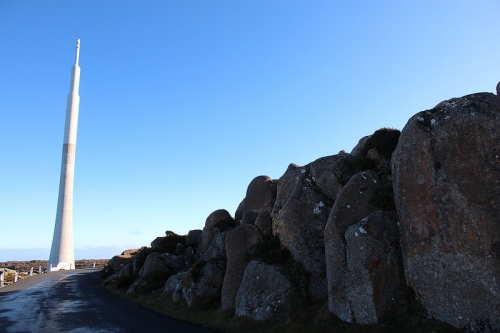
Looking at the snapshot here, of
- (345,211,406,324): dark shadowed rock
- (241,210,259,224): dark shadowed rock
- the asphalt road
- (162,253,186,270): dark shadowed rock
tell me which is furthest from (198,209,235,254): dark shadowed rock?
(345,211,406,324): dark shadowed rock

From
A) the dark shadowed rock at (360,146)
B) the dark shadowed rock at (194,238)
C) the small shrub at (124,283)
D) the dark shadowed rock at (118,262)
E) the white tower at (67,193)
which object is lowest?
the small shrub at (124,283)

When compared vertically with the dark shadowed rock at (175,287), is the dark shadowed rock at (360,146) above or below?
above

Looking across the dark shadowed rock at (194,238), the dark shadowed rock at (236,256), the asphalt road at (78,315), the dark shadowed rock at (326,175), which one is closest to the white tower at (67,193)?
the dark shadowed rock at (194,238)

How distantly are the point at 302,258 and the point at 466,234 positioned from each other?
30.5 feet

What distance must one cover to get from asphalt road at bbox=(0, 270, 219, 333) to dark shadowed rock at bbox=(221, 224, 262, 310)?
3.06 meters

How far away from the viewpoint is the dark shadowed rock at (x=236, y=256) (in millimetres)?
22272

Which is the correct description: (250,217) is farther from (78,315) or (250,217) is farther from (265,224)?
(78,315)

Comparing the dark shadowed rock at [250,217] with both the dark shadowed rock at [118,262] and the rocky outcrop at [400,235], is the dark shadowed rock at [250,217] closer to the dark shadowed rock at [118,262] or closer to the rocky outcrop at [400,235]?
the rocky outcrop at [400,235]

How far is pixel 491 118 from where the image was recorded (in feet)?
43.5

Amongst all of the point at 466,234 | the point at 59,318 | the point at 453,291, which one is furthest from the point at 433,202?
the point at 59,318

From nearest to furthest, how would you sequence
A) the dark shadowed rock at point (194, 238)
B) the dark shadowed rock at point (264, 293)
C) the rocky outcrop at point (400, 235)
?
the rocky outcrop at point (400, 235) → the dark shadowed rock at point (264, 293) → the dark shadowed rock at point (194, 238)

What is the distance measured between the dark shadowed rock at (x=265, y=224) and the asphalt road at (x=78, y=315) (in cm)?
780

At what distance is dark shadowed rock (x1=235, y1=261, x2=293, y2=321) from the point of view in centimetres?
1845

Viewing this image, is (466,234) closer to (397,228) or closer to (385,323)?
(397,228)
